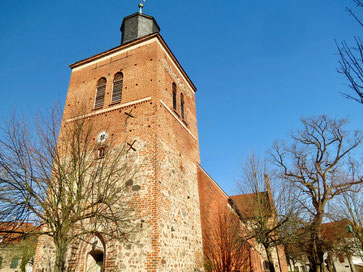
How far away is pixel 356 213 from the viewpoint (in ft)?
66.2

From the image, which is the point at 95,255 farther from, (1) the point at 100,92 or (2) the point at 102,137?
(1) the point at 100,92

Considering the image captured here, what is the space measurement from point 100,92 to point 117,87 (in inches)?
44.1

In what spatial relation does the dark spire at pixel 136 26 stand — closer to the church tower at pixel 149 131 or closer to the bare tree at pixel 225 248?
the church tower at pixel 149 131

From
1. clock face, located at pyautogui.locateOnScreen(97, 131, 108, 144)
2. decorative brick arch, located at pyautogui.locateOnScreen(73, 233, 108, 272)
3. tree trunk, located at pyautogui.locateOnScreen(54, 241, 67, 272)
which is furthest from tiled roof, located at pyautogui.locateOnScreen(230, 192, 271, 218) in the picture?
tree trunk, located at pyautogui.locateOnScreen(54, 241, 67, 272)

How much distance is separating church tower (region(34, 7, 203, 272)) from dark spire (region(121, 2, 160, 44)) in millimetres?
71

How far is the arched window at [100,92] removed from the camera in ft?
41.7

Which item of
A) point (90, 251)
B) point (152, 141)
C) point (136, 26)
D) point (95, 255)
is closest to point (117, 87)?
point (152, 141)

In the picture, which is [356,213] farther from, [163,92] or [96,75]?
[96,75]

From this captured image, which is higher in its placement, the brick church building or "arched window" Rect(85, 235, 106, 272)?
the brick church building

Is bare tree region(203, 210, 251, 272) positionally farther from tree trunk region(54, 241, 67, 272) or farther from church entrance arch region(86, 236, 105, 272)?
tree trunk region(54, 241, 67, 272)

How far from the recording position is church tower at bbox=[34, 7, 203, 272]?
863cm

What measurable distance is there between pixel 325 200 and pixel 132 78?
1509cm

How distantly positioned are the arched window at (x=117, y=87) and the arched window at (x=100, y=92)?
26.6 inches

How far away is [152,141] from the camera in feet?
33.4
